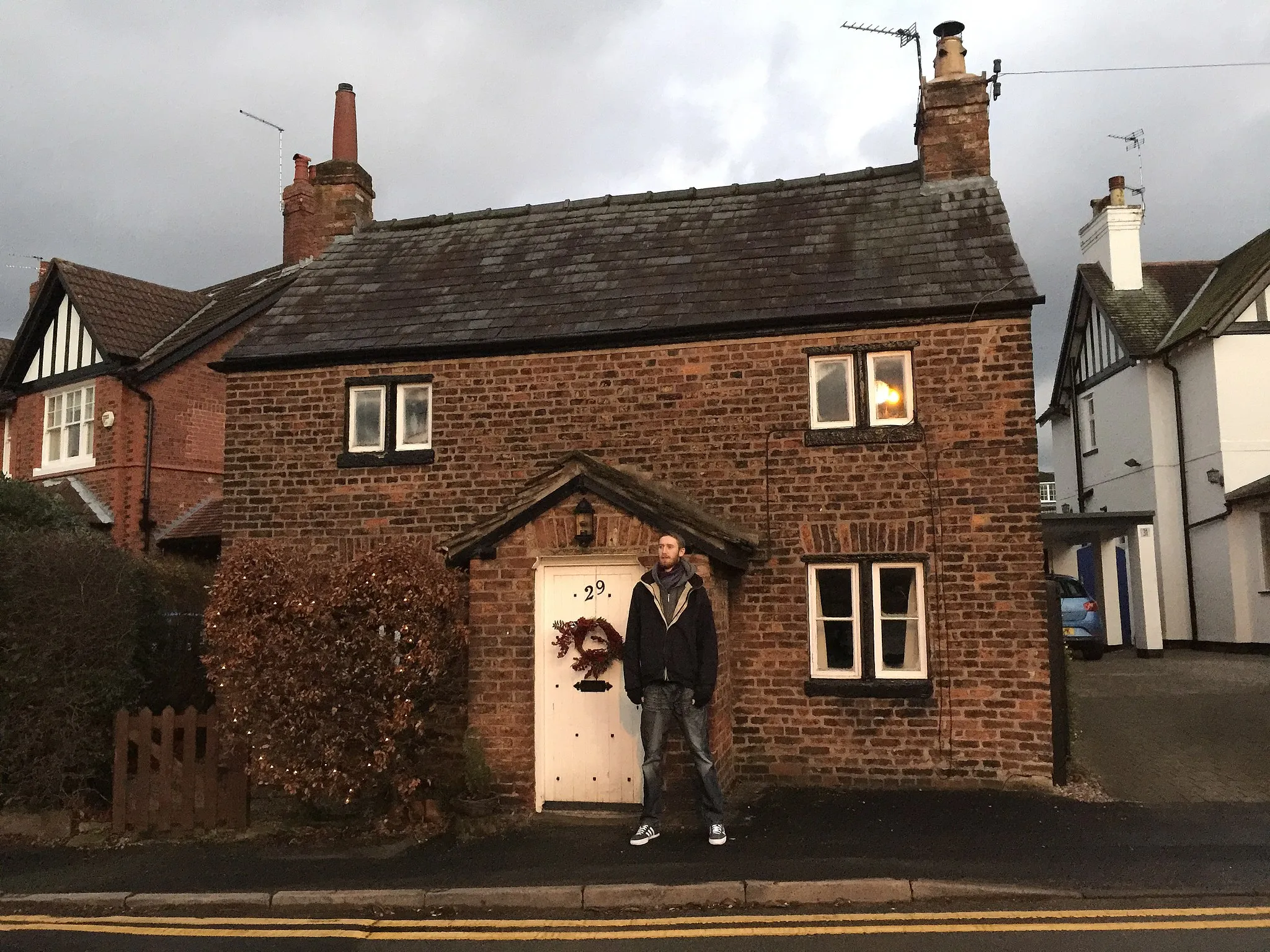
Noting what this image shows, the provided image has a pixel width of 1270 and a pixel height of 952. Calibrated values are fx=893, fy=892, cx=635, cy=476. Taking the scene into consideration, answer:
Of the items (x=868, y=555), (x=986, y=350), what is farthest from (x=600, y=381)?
(x=986, y=350)

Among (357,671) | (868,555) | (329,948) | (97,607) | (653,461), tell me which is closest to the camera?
(329,948)

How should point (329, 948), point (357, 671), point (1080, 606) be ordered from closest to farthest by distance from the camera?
point (329, 948) < point (357, 671) < point (1080, 606)

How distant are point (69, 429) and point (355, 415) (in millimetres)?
11183

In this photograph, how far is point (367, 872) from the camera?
251 inches

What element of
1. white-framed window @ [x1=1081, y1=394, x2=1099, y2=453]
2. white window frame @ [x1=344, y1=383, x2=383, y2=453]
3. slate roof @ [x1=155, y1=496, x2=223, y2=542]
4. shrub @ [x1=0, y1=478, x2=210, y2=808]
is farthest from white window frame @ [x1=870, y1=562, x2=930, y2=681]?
white-framed window @ [x1=1081, y1=394, x2=1099, y2=453]

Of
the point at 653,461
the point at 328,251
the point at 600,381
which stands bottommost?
the point at 653,461

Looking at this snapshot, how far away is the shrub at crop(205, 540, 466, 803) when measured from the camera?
7.05m

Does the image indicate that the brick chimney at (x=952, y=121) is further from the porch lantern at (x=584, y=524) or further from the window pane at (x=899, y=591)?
the porch lantern at (x=584, y=524)

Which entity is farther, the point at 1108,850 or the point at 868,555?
the point at 868,555

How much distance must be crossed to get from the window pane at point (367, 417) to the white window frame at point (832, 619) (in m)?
5.04

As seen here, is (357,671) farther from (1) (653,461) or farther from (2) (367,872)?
(1) (653,461)

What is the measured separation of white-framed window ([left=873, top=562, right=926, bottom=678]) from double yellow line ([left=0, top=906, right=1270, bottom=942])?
329 centimetres

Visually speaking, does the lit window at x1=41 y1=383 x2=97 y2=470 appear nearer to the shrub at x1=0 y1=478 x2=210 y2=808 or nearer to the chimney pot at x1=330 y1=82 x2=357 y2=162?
the chimney pot at x1=330 y1=82 x2=357 y2=162

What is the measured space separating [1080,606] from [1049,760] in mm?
8979
